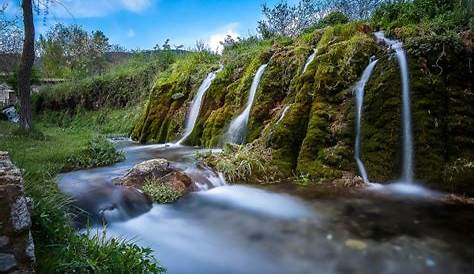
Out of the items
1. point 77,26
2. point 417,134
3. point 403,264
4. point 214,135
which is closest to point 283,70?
point 214,135

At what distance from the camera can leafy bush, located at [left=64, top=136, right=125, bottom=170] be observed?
298 inches

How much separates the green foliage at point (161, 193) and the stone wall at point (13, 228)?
3.00 meters

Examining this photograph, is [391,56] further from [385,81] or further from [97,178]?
[97,178]

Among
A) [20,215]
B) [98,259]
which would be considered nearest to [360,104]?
[98,259]

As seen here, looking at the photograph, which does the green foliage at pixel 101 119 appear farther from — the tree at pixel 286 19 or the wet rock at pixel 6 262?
the wet rock at pixel 6 262

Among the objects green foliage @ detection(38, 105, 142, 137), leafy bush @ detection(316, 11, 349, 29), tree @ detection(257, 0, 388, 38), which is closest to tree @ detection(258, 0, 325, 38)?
tree @ detection(257, 0, 388, 38)

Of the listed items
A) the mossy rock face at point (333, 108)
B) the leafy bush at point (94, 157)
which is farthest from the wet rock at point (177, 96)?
the mossy rock face at point (333, 108)

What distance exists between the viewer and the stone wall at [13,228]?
2.58 meters

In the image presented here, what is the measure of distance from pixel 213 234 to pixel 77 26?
1270 inches

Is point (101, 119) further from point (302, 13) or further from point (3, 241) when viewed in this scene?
point (3, 241)

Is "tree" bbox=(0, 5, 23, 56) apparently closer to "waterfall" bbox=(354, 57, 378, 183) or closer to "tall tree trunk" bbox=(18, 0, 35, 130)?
"tall tree trunk" bbox=(18, 0, 35, 130)

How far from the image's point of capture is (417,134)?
653 centimetres

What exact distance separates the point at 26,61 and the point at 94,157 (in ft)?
16.0

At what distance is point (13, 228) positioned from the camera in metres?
2.62
